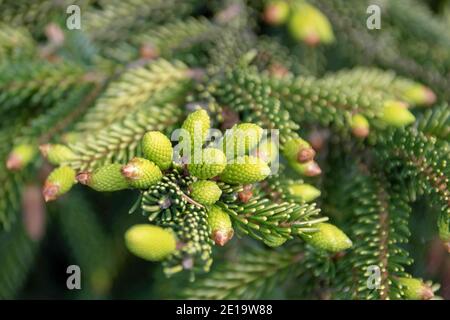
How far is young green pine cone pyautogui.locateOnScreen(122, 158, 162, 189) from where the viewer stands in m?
0.81

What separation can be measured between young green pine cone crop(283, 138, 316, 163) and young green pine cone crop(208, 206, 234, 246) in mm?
180

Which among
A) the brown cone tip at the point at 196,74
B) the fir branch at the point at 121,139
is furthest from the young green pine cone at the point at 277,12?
the fir branch at the point at 121,139

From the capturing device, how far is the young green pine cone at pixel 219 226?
2.70 feet

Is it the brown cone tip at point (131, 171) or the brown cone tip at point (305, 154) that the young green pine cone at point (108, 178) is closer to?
the brown cone tip at point (131, 171)

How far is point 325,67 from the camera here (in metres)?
1.70

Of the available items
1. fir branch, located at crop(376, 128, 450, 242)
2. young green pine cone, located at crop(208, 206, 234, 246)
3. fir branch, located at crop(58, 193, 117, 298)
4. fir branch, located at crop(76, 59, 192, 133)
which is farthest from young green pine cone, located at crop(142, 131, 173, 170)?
fir branch, located at crop(58, 193, 117, 298)

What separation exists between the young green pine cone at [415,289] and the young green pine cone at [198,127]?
435 mm

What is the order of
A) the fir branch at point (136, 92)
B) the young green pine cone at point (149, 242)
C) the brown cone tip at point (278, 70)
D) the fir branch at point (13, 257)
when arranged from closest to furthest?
the young green pine cone at point (149, 242), the fir branch at point (136, 92), the brown cone tip at point (278, 70), the fir branch at point (13, 257)

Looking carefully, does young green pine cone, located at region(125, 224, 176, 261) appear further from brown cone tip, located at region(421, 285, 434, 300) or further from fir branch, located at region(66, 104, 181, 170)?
brown cone tip, located at region(421, 285, 434, 300)

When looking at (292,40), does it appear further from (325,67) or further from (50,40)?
(50,40)

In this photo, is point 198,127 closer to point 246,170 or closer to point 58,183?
point 246,170

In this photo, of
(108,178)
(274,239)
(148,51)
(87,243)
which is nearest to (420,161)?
(274,239)

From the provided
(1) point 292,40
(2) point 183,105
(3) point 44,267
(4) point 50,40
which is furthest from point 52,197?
(3) point 44,267

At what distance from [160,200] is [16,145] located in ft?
1.56
